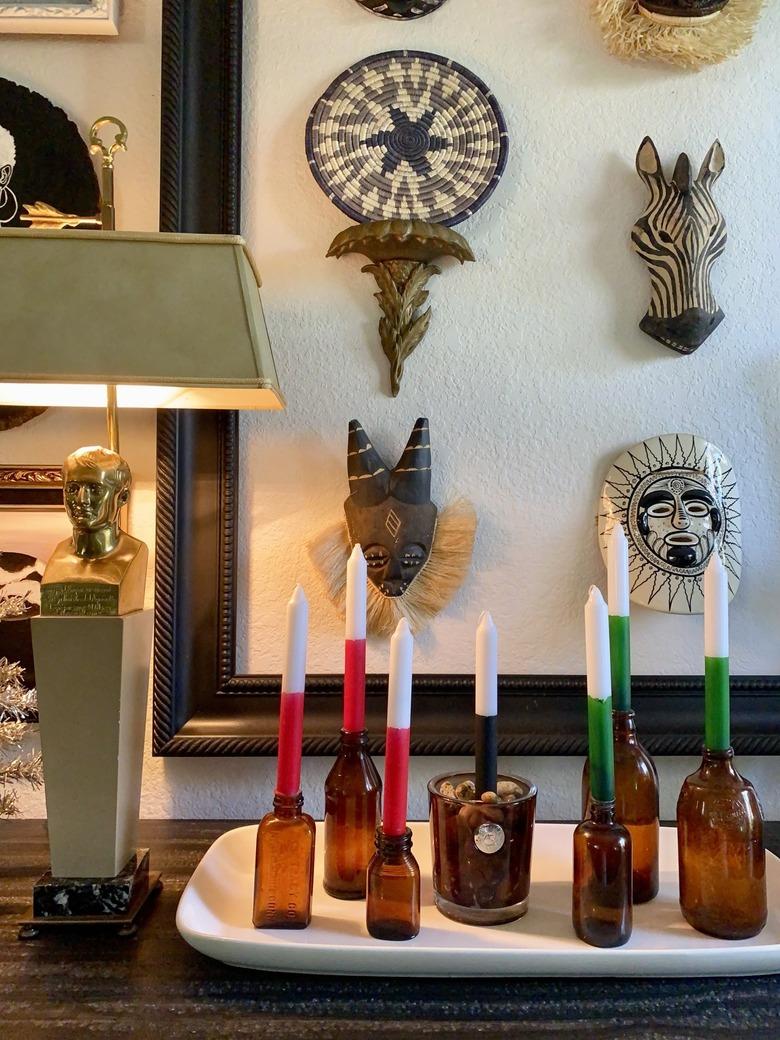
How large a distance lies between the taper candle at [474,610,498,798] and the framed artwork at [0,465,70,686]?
617mm

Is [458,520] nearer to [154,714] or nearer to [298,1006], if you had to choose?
[154,714]

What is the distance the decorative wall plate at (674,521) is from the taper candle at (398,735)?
477 millimetres

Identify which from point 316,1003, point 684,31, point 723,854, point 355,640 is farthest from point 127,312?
point 684,31

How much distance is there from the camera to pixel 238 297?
0.69 metres

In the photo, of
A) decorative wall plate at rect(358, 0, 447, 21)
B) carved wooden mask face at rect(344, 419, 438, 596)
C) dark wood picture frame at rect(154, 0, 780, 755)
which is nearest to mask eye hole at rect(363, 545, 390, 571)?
carved wooden mask face at rect(344, 419, 438, 596)

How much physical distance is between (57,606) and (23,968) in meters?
0.29

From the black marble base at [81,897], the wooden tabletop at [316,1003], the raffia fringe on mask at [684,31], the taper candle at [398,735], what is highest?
the raffia fringe on mask at [684,31]

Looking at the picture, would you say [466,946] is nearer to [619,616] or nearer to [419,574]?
[619,616]

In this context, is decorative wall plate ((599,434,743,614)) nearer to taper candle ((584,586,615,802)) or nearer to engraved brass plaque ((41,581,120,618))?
taper candle ((584,586,615,802))

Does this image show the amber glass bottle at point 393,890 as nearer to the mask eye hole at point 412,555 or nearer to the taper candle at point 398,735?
the taper candle at point 398,735

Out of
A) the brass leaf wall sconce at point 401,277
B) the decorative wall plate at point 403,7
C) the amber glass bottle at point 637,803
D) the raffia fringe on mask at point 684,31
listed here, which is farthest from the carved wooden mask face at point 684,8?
the amber glass bottle at point 637,803

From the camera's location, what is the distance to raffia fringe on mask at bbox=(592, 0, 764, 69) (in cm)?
102

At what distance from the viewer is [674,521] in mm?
998

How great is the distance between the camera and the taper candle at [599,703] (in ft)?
2.08
